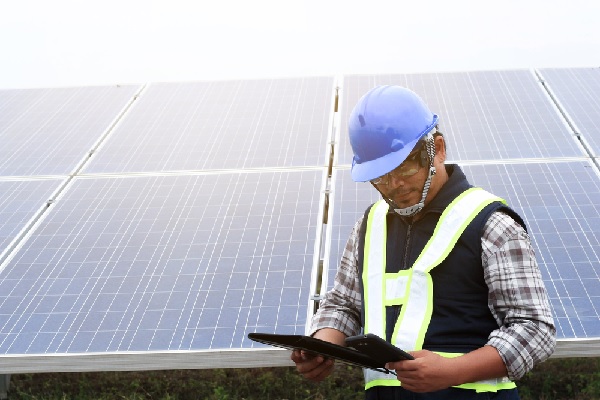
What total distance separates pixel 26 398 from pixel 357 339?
15.3ft

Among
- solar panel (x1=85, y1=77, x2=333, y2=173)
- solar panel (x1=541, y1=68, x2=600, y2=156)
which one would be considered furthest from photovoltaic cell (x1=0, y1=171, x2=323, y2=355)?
solar panel (x1=541, y1=68, x2=600, y2=156)

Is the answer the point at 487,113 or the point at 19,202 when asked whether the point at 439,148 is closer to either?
the point at 19,202

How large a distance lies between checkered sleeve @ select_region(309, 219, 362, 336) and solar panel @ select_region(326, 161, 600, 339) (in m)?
1.61

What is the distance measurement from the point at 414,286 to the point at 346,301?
416 millimetres

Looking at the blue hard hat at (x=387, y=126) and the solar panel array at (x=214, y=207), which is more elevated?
the solar panel array at (x=214, y=207)

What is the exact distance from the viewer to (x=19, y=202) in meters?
6.90

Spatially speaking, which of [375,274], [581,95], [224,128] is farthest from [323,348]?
[581,95]

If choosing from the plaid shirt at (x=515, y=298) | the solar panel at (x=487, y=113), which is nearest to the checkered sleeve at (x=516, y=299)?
the plaid shirt at (x=515, y=298)

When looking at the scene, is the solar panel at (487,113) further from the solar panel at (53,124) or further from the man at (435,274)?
the man at (435,274)

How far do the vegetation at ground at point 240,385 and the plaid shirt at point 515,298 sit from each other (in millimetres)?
3789

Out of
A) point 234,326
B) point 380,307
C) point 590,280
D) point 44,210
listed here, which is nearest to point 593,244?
point 590,280

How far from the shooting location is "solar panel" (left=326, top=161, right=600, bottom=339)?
202 inches

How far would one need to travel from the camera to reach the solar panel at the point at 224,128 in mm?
7352

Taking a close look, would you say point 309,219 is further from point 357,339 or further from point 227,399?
point 357,339
